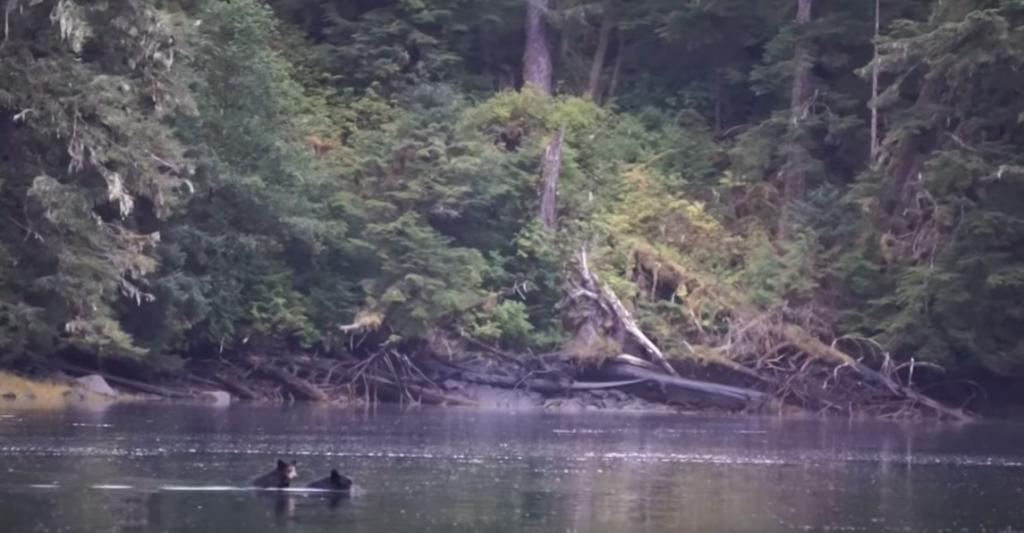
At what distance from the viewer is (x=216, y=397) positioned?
121 ft

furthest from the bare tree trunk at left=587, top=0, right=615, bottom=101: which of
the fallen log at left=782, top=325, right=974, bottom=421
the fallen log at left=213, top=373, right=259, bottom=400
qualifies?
the fallen log at left=213, top=373, right=259, bottom=400

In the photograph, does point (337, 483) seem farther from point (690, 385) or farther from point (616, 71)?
point (616, 71)

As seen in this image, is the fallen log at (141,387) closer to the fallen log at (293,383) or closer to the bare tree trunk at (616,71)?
the fallen log at (293,383)

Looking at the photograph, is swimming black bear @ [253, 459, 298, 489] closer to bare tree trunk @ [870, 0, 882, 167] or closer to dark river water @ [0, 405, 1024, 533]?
dark river water @ [0, 405, 1024, 533]

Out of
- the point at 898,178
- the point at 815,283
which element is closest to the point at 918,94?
the point at 898,178

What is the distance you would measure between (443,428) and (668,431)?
3.87 m

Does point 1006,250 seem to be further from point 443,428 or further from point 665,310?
point 443,428

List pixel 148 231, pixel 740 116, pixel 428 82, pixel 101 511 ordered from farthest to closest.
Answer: pixel 740 116, pixel 428 82, pixel 148 231, pixel 101 511

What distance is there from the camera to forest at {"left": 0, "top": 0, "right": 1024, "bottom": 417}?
3300cm

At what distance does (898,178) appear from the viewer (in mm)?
39875

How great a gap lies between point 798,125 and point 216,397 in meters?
14.5

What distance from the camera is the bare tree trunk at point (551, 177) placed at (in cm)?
4116

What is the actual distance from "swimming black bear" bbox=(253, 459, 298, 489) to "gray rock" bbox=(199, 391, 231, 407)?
17712 mm

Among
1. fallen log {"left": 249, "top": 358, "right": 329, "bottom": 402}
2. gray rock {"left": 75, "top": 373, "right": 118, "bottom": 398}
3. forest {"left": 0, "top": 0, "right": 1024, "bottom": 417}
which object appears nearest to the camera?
forest {"left": 0, "top": 0, "right": 1024, "bottom": 417}
